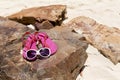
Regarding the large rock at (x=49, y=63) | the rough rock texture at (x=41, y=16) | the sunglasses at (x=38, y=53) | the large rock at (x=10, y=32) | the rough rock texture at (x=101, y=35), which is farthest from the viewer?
the rough rock texture at (x=41, y=16)

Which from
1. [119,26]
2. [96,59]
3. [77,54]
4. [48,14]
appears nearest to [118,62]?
[96,59]

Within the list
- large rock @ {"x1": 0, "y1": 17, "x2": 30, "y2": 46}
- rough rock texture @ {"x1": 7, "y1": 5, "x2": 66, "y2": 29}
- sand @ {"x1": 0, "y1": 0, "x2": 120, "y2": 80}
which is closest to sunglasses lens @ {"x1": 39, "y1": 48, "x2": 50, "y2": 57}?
large rock @ {"x1": 0, "y1": 17, "x2": 30, "y2": 46}

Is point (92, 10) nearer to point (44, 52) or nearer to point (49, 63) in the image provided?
point (44, 52)

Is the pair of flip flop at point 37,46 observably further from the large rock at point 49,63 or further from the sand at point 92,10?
the sand at point 92,10

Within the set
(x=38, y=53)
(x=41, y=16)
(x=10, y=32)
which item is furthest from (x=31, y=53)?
(x=41, y=16)

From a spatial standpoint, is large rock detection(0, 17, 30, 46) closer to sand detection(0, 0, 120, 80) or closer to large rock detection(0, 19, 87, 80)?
large rock detection(0, 19, 87, 80)

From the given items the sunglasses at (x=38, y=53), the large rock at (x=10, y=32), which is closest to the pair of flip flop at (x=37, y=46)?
the sunglasses at (x=38, y=53)
